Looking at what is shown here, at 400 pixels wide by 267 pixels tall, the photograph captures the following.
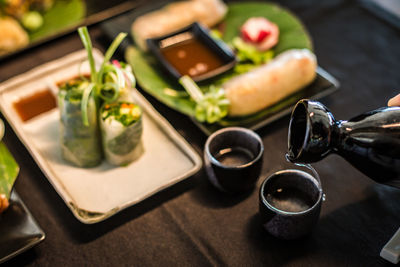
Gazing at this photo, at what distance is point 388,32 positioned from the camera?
2203 millimetres

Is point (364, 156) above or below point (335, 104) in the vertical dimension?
above

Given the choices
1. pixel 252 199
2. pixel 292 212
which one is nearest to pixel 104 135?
pixel 252 199

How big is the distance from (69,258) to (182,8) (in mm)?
1323

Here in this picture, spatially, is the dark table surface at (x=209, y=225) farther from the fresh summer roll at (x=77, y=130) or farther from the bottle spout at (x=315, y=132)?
the bottle spout at (x=315, y=132)

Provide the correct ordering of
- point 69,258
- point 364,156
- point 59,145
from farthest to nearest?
point 59,145
point 69,258
point 364,156

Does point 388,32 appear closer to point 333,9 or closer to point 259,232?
point 333,9

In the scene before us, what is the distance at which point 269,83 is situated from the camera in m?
1.80

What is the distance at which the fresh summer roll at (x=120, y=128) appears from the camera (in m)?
1.53

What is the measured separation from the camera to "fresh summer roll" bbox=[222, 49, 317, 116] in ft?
5.82

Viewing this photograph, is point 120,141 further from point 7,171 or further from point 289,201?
point 289,201

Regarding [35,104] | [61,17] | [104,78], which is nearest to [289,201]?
[104,78]

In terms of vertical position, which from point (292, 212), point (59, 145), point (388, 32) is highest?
point (59, 145)

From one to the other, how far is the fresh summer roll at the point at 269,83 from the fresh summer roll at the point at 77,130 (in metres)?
0.52

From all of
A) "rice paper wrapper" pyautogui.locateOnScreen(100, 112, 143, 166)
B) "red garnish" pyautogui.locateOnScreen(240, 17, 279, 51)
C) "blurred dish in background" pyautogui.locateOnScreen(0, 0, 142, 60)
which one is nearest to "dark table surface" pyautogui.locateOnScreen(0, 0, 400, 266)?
"rice paper wrapper" pyautogui.locateOnScreen(100, 112, 143, 166)
